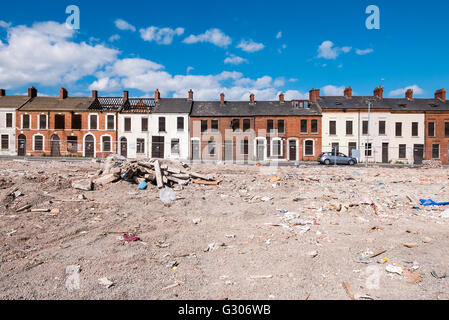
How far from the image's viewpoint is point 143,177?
34.5 ft

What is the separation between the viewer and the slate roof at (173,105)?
35.0 meters

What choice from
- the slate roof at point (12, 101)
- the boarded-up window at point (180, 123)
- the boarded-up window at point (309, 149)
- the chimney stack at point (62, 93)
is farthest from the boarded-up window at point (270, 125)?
the slate roof at point (12, 101)

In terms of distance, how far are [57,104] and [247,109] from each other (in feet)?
80.7

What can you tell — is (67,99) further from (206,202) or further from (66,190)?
(206,202)

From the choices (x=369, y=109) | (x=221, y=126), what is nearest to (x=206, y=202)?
(x=221, y=126)

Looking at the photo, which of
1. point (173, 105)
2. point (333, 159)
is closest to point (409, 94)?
point (333, 159)

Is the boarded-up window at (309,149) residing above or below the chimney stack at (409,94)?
below

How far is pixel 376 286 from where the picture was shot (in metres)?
3.97

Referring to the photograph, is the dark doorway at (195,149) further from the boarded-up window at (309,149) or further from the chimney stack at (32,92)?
the chimney stack at (32,92)

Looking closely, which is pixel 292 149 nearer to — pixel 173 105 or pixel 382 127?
pixel 382 127

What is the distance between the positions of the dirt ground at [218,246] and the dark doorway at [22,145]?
94.5 ft

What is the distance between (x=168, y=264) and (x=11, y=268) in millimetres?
2444

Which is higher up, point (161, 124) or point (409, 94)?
point (409, 94)

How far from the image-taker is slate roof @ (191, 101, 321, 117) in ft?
114
